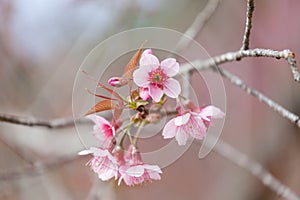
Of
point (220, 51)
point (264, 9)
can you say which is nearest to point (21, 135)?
point (220, 51)

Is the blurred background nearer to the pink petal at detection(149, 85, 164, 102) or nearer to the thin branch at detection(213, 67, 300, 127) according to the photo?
the thin branch at detection(213, 67, 300, 127)

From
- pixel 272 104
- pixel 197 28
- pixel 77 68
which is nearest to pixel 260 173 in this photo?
pixel 197 28

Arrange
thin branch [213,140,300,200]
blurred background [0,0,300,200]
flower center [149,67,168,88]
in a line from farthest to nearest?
blurred background [0,0,300,200], thin branch [213,140,300,200], flower center [149,67,168,88]

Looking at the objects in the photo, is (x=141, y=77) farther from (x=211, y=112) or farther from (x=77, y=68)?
(x=77, y=68)

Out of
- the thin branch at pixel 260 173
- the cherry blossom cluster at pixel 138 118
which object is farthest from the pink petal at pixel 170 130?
the thin branch at pixel 260 173

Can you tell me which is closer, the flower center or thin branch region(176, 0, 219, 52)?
the flower center

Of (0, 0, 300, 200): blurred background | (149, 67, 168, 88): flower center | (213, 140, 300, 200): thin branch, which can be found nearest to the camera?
(149, 67, 168, 88): flower center

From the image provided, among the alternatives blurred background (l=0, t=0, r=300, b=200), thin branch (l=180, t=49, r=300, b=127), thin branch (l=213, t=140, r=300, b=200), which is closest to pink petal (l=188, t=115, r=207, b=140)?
thin branch (l=180, t=49, r=300, b=127)

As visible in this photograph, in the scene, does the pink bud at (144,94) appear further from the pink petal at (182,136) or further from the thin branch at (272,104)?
the thin branch at (272,104)
